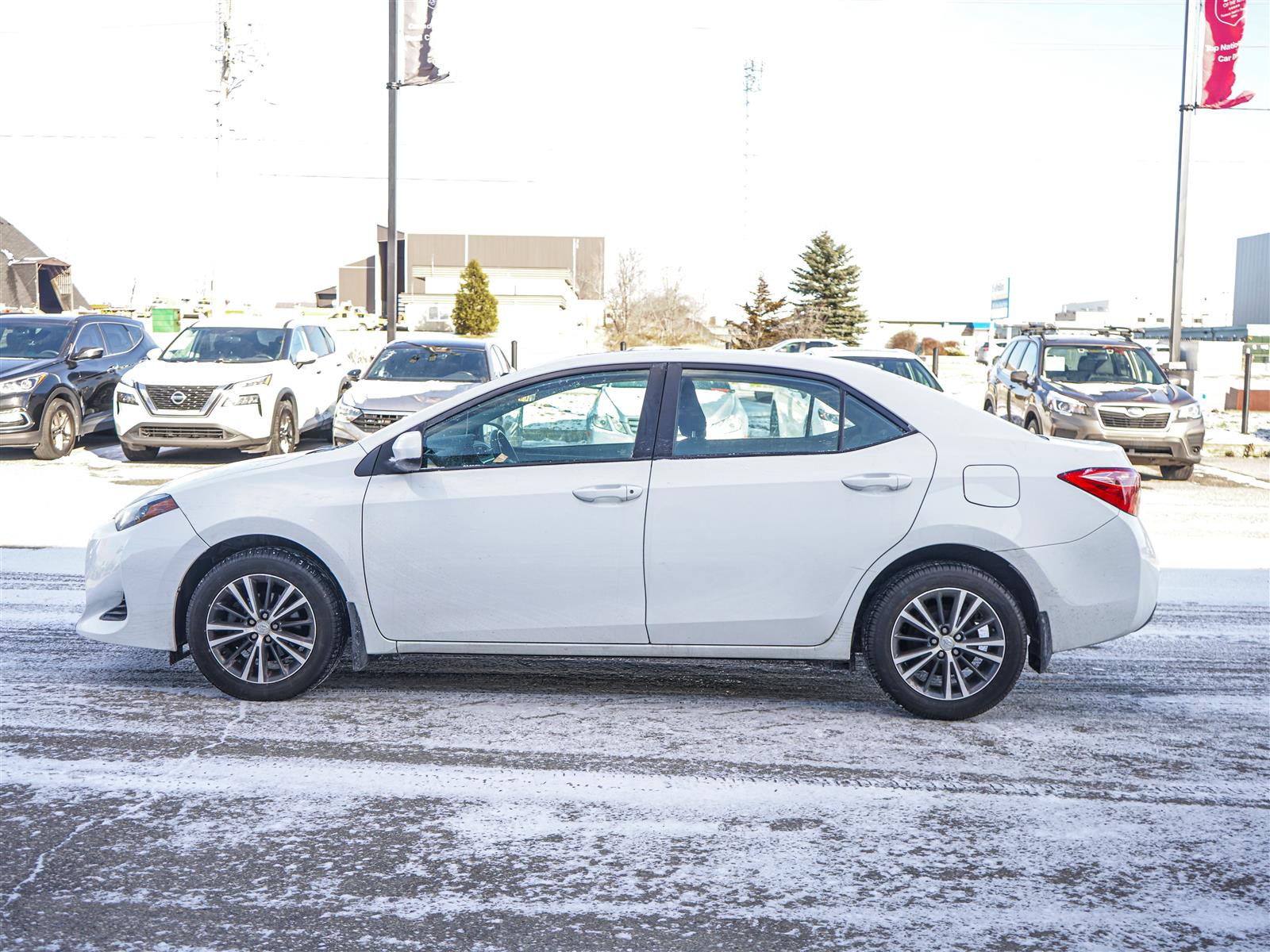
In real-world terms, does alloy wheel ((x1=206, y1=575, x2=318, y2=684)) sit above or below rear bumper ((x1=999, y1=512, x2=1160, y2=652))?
below

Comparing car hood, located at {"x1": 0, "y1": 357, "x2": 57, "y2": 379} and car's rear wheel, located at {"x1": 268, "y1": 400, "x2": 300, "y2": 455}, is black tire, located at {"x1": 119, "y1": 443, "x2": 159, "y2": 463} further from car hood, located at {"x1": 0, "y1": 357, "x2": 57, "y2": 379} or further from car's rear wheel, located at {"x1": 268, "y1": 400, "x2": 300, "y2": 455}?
car's rear wheel, located at {"x1": 268, "y1": 400, "x2": 300, "y2": 455}

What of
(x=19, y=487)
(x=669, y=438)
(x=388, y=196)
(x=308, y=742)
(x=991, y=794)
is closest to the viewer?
(x=991, y=794)

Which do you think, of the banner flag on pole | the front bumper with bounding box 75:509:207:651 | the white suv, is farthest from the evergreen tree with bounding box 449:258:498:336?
the front bumper with bounding box 75:509:207:651

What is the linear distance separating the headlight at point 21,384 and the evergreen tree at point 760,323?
4191cm

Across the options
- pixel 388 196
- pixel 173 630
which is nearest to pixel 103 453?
pixel 388 196

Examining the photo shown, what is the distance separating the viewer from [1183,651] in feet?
23.2

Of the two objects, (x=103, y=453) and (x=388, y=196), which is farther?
(x=388, y=196)

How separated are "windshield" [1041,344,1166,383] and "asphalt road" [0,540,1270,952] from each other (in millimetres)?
11766

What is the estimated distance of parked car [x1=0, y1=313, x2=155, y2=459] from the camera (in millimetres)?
15992

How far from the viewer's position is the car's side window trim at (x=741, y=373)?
5.61 meters

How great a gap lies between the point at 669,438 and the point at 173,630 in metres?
2.37

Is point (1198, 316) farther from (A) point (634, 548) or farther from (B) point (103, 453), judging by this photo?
(A) point (634, 548)

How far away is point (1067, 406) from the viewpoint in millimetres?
16906

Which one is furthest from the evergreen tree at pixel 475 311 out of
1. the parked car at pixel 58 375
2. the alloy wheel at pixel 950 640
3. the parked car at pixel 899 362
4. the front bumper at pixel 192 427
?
the alloy wheel at pixel 950 640
